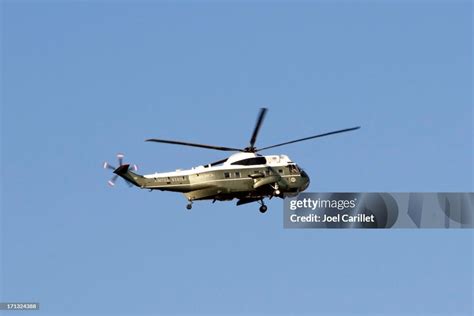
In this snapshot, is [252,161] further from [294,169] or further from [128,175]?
[128,175]

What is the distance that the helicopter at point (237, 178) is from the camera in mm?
101938

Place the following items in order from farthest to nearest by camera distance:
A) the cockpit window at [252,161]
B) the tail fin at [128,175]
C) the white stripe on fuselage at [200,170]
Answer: the cockpit window at [252,161]
the white stripe on fuselage at [200,170]
the tail fin at [128,175]

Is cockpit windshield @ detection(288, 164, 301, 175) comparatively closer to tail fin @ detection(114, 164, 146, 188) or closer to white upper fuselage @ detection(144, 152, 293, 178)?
white upper fuselage @ detection(144, 152, 293, 178)

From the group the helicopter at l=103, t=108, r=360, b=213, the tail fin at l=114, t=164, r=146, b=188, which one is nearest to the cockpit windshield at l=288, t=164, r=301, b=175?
the helicopter at l=103, t=108, r=360, b=213

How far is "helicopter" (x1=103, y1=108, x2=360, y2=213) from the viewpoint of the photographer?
102m

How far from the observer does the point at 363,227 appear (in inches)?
4316

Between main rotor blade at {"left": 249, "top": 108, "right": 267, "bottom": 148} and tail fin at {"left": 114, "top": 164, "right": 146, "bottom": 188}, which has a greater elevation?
main rotor blade at {"left": 249, "top": 108, "right": 267, "bottom": 148}

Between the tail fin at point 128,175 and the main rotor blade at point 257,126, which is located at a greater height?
the main rotor blade at point 257,126

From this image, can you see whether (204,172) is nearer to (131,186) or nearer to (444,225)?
(131,186)

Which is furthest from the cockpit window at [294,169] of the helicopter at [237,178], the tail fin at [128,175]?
the tail fin at [128,175]

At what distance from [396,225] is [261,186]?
490 inches

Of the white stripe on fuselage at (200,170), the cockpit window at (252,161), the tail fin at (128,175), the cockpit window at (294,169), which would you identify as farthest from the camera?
the cockpit window at (294,169)

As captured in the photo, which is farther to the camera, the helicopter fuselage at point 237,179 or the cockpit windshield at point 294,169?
the cockpit windshield at point 294,169

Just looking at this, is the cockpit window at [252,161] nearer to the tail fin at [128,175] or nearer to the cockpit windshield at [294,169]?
the cockpit windshield at [294,169]
